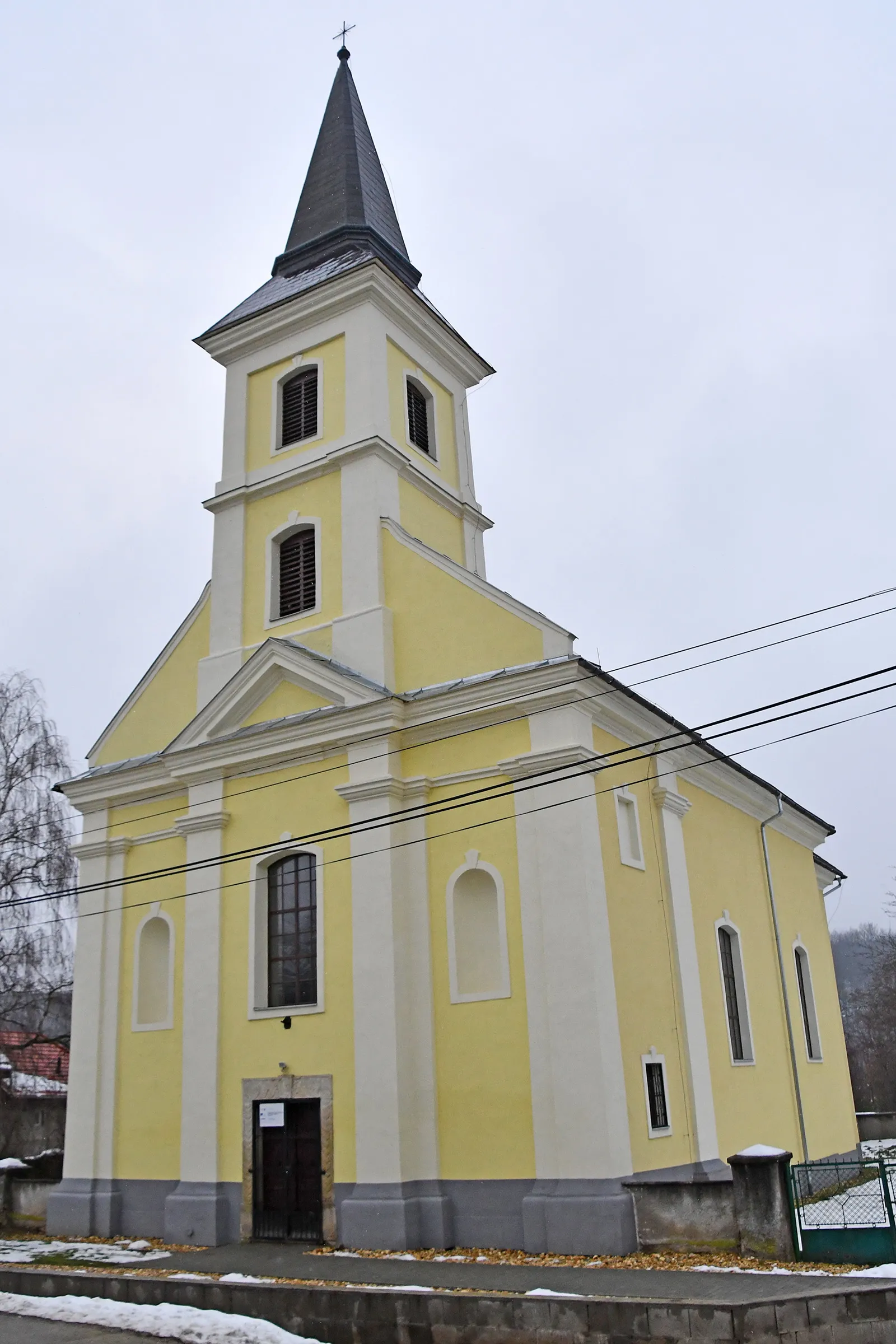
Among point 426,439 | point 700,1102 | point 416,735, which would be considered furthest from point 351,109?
point 700,1102

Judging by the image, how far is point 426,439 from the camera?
22000mm

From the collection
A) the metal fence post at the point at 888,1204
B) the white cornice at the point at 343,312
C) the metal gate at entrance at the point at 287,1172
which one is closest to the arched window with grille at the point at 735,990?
the metal gate at entrance at the point at 287,1172

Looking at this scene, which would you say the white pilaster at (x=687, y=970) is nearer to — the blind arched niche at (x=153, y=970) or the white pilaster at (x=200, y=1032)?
the white pilaster at (x=200, y=1032)

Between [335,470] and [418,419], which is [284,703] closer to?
[335,470]

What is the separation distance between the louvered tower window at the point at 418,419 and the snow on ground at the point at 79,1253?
13708mm

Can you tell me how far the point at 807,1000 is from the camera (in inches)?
1004

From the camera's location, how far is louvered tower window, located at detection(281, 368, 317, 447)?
20891 millimetres

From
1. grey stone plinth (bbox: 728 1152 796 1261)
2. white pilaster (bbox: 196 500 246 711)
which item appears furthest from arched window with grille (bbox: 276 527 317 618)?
grey stone plinth (bbox: 728 1152 796 1261)

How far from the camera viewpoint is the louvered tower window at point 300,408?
20891 millimetres

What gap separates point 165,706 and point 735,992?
11258mm

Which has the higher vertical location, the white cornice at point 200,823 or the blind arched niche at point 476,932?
the white cornice at point 200,823

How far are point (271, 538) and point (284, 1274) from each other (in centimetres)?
1149

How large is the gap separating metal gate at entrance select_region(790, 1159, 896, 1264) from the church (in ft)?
6.72

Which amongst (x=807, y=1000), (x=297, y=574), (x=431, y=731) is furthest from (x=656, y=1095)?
(x=807, y=1000)
